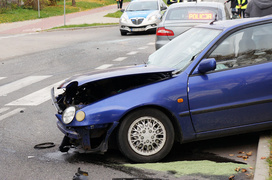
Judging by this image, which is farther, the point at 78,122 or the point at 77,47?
the point at 77,47

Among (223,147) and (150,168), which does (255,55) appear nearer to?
(223,147)

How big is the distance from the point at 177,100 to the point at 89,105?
3.10 ft

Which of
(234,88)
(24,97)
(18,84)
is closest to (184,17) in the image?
(18,84)

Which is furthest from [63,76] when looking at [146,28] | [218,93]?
[146,28]

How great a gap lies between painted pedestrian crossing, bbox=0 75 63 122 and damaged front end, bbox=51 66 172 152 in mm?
2519

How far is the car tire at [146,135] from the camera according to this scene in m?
5.43

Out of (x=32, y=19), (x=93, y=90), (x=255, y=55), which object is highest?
(x=255, y=55)

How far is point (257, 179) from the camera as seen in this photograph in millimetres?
4684

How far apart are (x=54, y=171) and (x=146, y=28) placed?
17.8 m

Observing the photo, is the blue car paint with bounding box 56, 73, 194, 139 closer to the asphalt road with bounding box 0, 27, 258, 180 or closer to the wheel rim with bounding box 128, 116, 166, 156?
the wheel rim with bounding box 128, 116, 166, 156

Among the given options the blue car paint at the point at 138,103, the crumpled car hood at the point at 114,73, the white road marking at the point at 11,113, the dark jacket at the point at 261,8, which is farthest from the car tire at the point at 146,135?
the dark jacket at the point at 261,8

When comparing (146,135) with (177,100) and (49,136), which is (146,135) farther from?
(49,136)

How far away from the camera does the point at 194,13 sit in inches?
518

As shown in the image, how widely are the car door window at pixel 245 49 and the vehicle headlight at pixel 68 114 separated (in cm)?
167
